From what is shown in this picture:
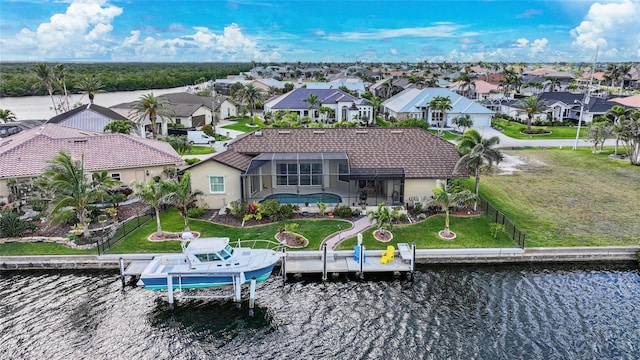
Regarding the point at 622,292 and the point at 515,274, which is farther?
the point at 515,274

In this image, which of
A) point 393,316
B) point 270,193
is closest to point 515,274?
point 393,316

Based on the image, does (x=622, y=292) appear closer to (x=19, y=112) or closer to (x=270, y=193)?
(x=270, y=193)

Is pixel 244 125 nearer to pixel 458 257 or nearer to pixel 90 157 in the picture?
pixel 90 157

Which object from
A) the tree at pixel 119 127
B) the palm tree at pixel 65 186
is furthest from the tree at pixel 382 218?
the tree at pixel 119 127

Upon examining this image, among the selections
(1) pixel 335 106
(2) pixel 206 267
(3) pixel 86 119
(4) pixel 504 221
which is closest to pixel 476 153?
(4) pixel 504 221

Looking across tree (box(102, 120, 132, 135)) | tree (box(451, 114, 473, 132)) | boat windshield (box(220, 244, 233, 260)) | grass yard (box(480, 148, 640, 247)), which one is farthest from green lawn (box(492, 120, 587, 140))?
boat windshield (box(220, 244, 233, 260))
